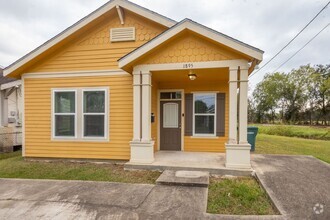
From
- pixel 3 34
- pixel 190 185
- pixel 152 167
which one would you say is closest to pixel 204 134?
pixel 152 167

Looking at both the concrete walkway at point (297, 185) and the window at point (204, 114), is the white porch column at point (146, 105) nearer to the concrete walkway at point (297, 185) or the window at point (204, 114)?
the window at point (204, 114)

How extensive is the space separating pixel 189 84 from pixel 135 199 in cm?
456

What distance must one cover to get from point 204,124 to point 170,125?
4.13 feet

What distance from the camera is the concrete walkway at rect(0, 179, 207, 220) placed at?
300 centimetres

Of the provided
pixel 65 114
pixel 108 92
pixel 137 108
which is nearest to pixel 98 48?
pixel 108 92

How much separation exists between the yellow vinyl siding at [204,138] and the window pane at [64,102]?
3084 mm

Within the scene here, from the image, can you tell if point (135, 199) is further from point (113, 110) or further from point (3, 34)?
point (3, 34)

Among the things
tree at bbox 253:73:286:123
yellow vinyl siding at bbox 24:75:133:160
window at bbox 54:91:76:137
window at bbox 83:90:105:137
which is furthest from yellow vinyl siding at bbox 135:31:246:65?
tree at bbox 253:73:286:123

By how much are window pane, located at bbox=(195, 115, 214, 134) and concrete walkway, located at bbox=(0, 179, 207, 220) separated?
3145 mm

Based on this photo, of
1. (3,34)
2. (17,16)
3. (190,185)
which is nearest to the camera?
(190,185)

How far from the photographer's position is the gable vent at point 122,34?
20.2 ft

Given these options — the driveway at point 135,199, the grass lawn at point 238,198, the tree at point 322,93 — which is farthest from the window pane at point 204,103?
the tree at point 322,93

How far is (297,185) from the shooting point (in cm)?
401

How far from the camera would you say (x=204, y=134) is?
22.4ft
